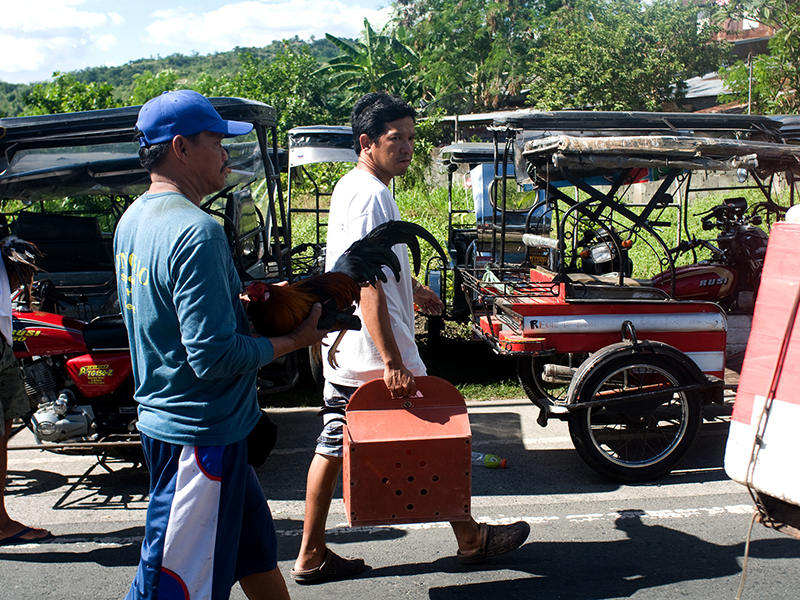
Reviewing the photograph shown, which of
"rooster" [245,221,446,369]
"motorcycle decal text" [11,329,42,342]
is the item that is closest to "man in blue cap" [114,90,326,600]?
"rooster" [245,221,446,369]

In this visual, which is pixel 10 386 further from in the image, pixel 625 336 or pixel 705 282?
pixel 705 282

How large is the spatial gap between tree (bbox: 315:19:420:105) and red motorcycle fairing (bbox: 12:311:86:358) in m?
26.6

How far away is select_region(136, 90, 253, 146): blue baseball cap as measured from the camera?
2154 millimetres

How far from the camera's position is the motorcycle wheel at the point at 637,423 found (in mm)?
4418

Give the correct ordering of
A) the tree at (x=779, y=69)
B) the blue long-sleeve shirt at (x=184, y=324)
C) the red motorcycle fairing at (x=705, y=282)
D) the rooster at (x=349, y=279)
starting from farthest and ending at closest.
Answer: the tree at (x=779, y=69)
the red motorcycle fairing at (x=705, y=282)
the rooster at (x=349, y=279)
the blue long-sleeve shirt at (x=184, y=324)

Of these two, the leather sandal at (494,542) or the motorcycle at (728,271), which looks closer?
the leather sandal at (494,542)

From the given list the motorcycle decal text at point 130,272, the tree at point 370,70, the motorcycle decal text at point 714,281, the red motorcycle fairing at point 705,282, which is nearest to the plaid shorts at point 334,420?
the motorcycle decal text at point 130,272

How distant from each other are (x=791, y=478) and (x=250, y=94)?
28583 millimetres

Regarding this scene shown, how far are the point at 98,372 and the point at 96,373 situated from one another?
1cm

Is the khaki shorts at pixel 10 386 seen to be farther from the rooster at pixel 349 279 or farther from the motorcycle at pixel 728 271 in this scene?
the motorcycle at pixel 728 271

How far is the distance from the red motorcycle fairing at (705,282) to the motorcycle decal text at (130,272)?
15.7 feet

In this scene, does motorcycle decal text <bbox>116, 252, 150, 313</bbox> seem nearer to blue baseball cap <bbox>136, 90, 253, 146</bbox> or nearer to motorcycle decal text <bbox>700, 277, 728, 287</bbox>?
blue baseball cap <bbox>136, 90, 253, 146</bbox>

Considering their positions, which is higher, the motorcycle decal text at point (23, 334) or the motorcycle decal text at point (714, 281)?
the motorcycle decal text at point (23, 334)

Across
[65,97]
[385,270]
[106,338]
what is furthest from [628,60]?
[385,270]
